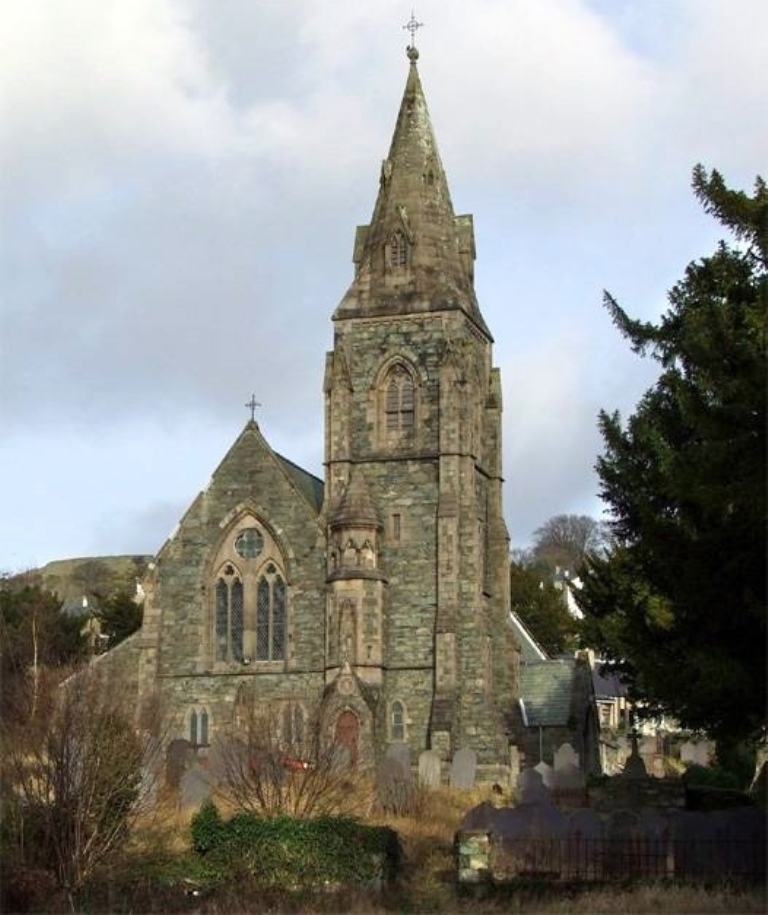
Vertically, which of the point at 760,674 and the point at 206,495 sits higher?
the point at 206,495

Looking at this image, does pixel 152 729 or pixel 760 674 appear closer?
pixel 760 674

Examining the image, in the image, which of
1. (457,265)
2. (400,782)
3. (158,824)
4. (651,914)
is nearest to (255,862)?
(158,824)

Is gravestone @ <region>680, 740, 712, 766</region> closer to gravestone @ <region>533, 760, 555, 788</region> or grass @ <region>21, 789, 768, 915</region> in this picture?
gravestone @ <region>533, 760, 555, 788</region>

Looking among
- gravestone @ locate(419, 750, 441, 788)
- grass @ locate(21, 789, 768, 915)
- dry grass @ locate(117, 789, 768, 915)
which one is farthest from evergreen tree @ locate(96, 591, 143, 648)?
grass @ locate(21, 789, 768, 915)

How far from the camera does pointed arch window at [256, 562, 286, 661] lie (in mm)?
44219

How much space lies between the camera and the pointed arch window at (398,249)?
47375mm

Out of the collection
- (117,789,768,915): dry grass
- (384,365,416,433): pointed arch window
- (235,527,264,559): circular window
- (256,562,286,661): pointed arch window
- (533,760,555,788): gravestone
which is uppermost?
(384,365,416,433): pointed arch window

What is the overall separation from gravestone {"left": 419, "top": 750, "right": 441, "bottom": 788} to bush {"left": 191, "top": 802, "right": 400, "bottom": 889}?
15284 millimetres

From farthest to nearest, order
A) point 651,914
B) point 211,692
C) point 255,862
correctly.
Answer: point 211,692, point 255,862, point 651,914

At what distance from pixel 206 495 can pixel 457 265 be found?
9824 millimetres

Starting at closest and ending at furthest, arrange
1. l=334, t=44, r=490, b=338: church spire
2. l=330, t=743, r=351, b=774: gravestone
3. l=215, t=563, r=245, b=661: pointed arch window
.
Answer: l=330, t=743, r=351, b=774: gravestone
l=215, t=563, r=245, b=661: pointed arch window
l=334, t=44, r=490, b=338: church spire

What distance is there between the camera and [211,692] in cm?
4422

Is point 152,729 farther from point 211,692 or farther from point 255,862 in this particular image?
point 211,692

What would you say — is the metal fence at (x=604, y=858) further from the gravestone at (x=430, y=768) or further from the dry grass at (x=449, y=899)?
the gravestone at (x=430, y=768)
